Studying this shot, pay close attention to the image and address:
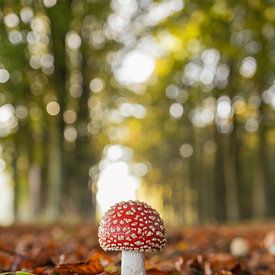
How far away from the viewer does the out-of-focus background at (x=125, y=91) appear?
13430mm

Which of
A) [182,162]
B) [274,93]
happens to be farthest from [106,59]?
[182,162]

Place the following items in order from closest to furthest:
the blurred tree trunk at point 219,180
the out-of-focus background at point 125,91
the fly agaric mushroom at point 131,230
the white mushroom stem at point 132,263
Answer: the fly agaric mushroom at point 131,230 < the white mushroom stem at point 132,263 < the out-of-focus background at point 125,91 < the blurred tree trunk at point 219,180

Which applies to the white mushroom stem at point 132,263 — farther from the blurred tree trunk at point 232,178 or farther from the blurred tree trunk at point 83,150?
the blurred tree trunk at point 232,178

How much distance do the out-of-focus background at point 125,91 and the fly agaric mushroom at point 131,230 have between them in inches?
316

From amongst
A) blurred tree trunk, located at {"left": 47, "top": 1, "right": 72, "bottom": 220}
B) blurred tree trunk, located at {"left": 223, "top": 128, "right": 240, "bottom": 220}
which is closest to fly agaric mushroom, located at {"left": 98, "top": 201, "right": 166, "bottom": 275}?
blurred tree trunk, located at {"left": 47, "top": 1, "right": 72, "bottom": 220}

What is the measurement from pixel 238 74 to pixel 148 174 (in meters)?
17.3

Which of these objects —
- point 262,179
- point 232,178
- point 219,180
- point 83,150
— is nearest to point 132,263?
point 262,179

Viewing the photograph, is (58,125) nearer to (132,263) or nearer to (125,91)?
(125,91)

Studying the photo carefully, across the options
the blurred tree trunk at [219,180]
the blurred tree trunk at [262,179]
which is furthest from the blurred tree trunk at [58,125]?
the blurred tree trunk at [219,180]

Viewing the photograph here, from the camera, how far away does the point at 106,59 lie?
66.5 feet

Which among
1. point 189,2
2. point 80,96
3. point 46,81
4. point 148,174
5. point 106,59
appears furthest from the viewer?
point 148,174

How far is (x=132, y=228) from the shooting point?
111 inches

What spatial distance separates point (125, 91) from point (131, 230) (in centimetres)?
2027

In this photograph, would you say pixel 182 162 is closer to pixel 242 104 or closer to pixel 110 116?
pixel 110 116
